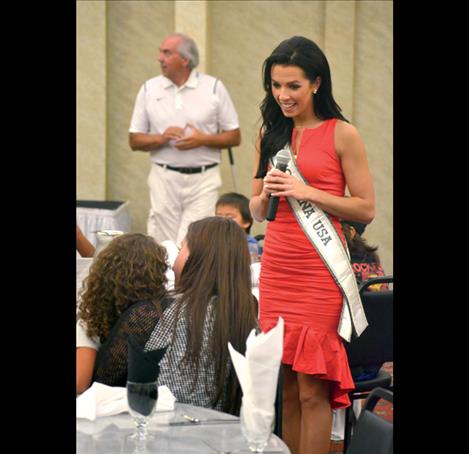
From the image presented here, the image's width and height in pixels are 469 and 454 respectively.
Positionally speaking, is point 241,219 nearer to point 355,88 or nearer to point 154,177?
point 154,177

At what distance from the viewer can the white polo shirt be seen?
6.76 meters

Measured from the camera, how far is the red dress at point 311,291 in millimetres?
3275

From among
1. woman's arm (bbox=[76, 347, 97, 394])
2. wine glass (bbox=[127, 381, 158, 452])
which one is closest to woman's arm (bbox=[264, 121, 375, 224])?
woman's arm (bbox=[76, 347, 97, 394])

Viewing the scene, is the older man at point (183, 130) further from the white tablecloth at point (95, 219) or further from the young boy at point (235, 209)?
the young boy at point (235, 209)

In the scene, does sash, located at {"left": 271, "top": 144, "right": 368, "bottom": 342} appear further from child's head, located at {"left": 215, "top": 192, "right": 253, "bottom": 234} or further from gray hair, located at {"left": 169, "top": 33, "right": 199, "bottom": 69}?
gray hair, located at {"left": 169, "top": 33, "right": 199, "bottom": 69}

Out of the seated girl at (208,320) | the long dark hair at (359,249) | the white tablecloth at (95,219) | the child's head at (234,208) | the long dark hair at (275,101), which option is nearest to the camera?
the seated girl at (208,320)

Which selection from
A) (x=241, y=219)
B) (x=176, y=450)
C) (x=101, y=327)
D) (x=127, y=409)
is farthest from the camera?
(x=241, y=219)

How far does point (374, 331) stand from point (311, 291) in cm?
48

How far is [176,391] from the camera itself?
2.79 meters

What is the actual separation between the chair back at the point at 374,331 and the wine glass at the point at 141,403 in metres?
1.44

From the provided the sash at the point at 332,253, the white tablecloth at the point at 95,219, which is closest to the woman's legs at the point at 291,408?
the sash at the point at 332,253
